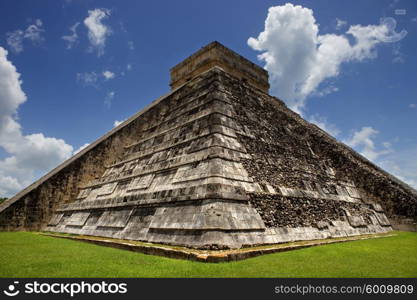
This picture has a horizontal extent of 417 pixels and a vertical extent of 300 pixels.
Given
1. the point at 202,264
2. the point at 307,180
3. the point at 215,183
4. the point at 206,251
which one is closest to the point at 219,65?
the point at 307,180

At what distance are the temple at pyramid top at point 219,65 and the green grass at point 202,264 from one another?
36.9ft

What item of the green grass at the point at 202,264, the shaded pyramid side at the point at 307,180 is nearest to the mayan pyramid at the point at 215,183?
the shaded pyramid side at the point at 307,180

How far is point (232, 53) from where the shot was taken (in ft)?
52.1

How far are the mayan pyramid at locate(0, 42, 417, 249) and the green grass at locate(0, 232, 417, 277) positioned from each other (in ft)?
2.84

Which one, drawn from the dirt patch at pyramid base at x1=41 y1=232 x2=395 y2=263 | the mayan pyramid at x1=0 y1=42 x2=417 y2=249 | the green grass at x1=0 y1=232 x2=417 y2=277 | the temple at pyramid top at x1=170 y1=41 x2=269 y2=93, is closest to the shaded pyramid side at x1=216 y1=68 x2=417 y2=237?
the mayan pyramid at x1=0 y1=42 x2=417 y2=249

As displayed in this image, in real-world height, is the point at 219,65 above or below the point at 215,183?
above

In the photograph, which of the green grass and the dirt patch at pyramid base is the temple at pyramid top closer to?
the dirt patch at pyramid base

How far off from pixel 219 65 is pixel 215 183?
32.3 feet

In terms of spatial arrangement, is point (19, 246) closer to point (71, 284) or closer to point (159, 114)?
point (71, 284)

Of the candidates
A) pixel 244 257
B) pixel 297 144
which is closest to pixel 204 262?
Result: pixel 244 257

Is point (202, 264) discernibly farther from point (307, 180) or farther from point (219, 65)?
point (219, 65)

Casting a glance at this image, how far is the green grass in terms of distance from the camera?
4.48m

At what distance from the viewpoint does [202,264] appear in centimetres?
495

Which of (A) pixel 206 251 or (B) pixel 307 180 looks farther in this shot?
(B) pixel 307 180
